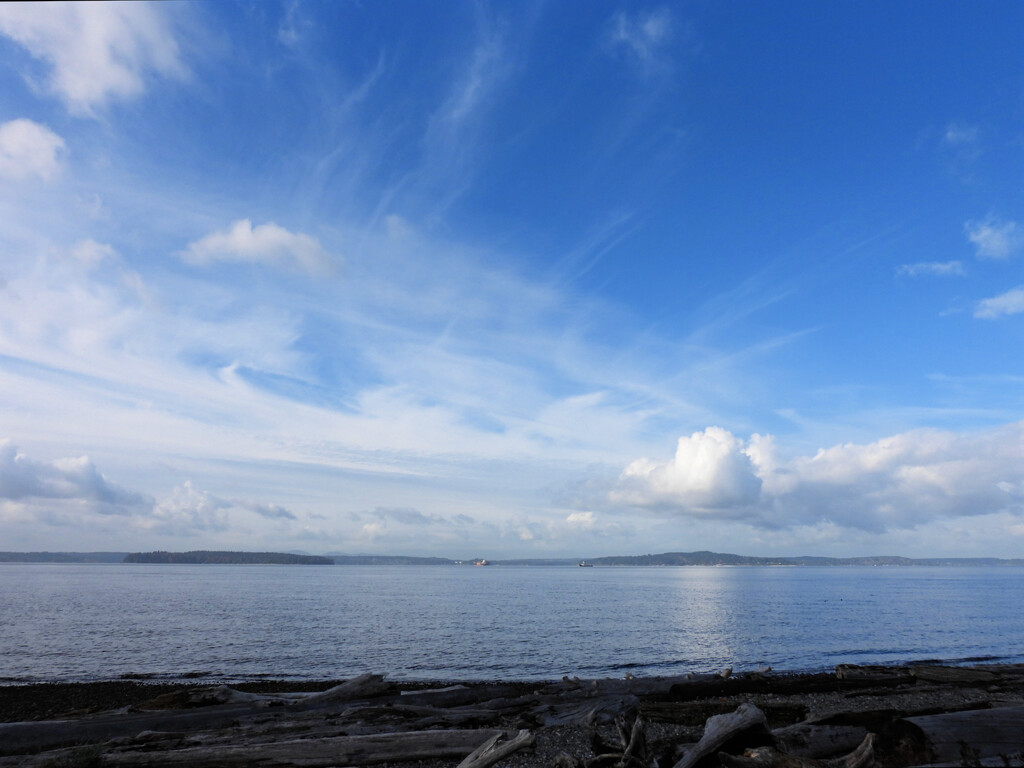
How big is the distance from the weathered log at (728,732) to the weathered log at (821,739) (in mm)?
4471

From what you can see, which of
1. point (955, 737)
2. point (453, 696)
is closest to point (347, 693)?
point (453, 696)

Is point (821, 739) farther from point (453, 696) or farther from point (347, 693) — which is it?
point (347, 693)

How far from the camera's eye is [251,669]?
38.5 m

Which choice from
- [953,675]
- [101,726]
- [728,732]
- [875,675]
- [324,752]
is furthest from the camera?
[875,675]

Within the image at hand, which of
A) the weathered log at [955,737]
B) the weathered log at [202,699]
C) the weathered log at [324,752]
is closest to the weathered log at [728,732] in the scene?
the weathered log at [955,737]

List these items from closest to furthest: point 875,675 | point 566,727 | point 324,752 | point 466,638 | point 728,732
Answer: point 728,732 → point 324,752 → point 566,727 → point 875,675 → point 466,638

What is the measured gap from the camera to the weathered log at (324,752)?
1442cm

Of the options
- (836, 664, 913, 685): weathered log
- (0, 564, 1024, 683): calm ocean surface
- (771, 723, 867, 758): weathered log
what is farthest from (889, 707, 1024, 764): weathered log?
(0, 564, 1024, 683): calm ocean surface

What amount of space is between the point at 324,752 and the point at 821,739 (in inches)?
467

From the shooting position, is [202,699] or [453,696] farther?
[453,696]

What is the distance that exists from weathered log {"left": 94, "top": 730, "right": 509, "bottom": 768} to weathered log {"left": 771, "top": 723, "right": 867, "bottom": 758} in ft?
23.2

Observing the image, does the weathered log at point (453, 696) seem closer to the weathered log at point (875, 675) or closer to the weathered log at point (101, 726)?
the weathered log at point (101, 726)

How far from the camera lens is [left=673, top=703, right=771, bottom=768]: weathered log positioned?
10.2 metres

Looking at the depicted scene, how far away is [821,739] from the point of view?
Result: 1437 centimetres
